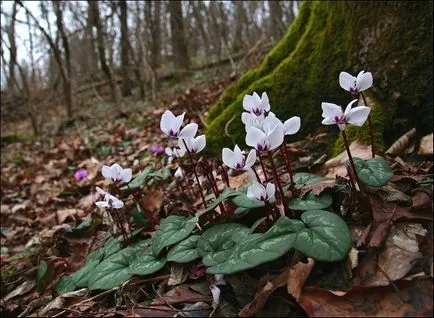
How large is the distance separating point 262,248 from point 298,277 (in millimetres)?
135

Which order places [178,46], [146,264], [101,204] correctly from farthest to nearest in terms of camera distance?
[178,46] → [101,204] → [146,264]

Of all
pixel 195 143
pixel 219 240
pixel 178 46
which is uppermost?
pixel 178 46

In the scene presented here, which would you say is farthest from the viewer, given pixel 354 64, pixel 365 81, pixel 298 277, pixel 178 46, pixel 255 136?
pixel 178 46

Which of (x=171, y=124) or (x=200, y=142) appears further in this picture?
(x=200, y=142)

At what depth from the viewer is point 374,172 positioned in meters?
1.47

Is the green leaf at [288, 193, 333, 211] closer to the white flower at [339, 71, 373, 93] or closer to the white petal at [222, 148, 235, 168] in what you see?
the white petal at [222, 148, 235, 168]

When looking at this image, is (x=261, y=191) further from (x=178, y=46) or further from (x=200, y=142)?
(x=178, y=46)

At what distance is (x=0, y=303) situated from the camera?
231 centimetres

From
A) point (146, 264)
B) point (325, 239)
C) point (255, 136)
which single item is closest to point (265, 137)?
point (255, 136)

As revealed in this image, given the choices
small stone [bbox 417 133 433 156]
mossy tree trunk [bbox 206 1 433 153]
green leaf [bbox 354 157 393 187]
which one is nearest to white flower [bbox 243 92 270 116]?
green leaf [bbox 354 157 393 187]

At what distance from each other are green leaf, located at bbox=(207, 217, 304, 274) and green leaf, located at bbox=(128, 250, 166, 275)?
1.26 ft

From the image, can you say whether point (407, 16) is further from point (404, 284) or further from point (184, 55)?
point (184, 55)

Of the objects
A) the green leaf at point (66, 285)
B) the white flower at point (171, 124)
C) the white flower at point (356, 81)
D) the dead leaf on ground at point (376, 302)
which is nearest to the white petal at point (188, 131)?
the white flower at point (171, 124)

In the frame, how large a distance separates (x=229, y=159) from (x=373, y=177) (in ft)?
1.65
